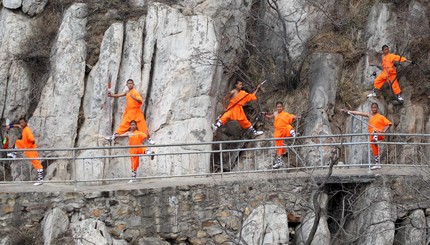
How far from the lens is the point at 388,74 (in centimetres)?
2409

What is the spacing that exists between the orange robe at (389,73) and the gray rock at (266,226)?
17.1ft

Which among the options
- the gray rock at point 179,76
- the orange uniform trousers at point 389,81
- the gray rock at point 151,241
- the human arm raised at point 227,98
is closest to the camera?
the gray rock at point 151,241

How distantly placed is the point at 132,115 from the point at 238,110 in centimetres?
246

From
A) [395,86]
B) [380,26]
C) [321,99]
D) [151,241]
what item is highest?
[380,26]

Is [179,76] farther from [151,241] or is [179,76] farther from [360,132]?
[151,241]

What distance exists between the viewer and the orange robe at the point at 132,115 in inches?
887

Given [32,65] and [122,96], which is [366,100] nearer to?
[122,96]

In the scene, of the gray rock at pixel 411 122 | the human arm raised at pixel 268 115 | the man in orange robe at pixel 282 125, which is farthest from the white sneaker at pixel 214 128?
the gray rock at pixel 411 122

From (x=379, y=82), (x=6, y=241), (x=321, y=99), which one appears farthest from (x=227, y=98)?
(x=6, y=241)

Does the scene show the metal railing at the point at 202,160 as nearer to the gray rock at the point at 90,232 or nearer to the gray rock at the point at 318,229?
the gray rock at the point at 318,229

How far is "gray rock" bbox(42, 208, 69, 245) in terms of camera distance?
19375 mm

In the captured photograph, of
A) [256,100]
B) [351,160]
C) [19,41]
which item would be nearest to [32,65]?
[19,41]

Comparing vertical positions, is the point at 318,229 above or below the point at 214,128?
below

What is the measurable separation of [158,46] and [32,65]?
3.24 meters
